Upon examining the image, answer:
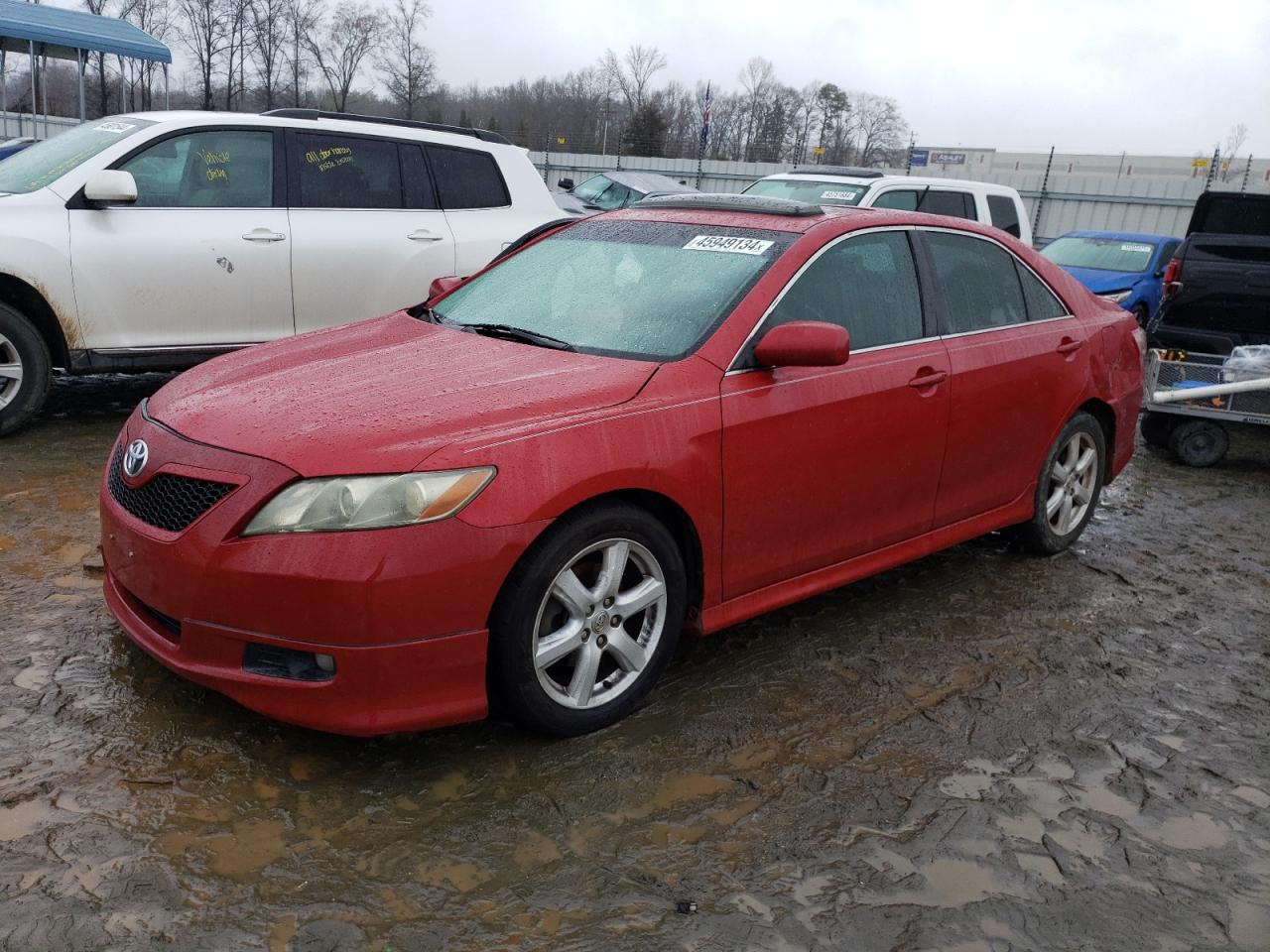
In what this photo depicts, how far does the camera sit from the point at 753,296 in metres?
3.60

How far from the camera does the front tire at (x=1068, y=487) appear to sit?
493 centimetres

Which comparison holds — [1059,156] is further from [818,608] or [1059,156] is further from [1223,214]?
[818,608]

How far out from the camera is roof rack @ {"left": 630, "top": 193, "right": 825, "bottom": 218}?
4.08 meters

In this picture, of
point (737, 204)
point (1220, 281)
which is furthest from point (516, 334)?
point (1220, 281)

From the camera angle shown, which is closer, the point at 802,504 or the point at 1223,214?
the point at 802,504

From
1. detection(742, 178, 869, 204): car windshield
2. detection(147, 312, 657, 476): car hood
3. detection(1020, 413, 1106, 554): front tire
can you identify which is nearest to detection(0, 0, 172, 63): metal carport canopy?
detection(742, 178, 869, 204): car windshield

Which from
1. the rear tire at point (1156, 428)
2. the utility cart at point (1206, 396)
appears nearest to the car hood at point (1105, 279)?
the rear tire at point (1156, 428)

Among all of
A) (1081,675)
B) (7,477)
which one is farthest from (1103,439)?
(7,477)

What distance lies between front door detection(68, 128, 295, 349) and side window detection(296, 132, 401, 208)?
0.21 meters

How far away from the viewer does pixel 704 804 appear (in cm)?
293

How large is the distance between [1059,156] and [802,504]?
3431 centimetres

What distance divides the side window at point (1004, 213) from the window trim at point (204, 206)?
7.06 meters

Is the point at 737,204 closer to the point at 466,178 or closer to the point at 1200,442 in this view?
the point at 466,178

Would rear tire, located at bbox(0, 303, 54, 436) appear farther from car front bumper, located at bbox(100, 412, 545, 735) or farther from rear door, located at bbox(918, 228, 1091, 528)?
rear door, located at bbox(918, 228, 1091, 528)
